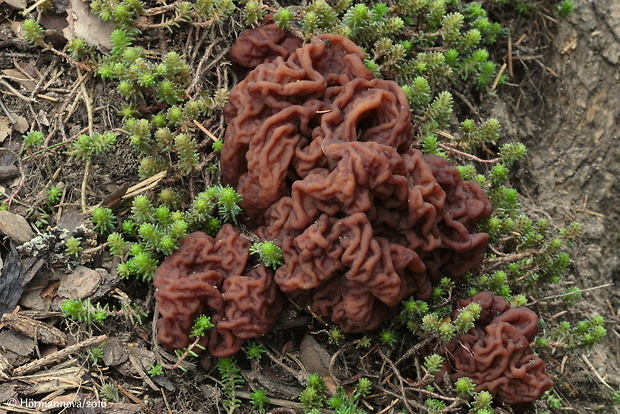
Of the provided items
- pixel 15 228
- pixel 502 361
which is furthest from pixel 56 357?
pixel 502 361

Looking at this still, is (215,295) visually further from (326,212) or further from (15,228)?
(15,228)

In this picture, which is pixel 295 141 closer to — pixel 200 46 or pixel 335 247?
pixel 335 247

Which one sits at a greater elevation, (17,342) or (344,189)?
(344,189)

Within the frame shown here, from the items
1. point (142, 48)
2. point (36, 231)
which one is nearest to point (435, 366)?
point (36, 231)

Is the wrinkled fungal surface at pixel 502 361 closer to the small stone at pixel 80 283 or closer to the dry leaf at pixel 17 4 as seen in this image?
the small stone at pixel 80 283

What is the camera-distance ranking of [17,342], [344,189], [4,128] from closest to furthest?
[344,189]
[17,342]
[4,128]

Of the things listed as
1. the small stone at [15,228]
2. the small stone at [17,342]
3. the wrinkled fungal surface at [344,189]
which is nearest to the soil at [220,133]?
the small stone at [17,342]
